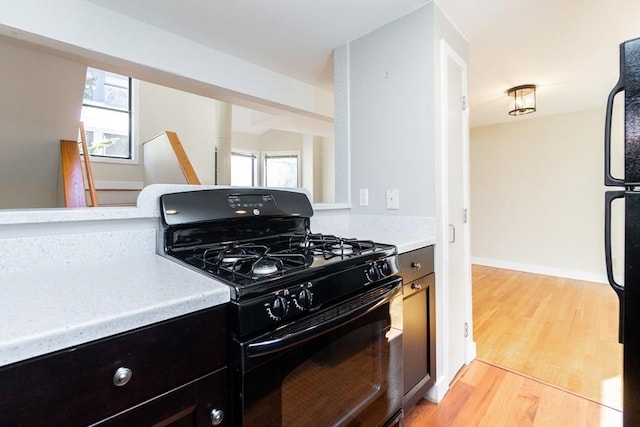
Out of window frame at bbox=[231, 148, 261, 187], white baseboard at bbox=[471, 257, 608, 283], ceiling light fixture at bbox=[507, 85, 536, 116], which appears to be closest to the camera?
ceiling light fixture at bbox=[507, 85, 536, 116]

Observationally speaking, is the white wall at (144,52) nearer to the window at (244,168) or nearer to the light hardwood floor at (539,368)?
the light hardwood floor at (539,368)

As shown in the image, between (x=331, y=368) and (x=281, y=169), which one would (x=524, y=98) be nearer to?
(x=331, y=368)

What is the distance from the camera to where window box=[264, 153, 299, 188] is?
7.09 m

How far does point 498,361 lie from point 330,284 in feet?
5.80

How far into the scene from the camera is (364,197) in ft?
6.47

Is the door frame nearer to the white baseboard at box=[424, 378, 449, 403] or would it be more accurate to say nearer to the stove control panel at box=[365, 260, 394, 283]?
the white baseboard at box=[424, 378, 449, 403]

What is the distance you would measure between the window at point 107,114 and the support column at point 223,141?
128 centimetres

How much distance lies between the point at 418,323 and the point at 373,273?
582 mm

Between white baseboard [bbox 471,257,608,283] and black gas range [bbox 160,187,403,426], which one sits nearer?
black gas range [bbox 160,187,403,426]

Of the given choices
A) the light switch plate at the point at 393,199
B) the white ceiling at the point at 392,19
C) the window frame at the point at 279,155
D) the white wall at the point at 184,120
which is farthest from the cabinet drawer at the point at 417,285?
the window frame at the point at 279,155

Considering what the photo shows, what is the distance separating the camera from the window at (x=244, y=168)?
7184mm

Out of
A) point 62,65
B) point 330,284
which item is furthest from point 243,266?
point 62,65

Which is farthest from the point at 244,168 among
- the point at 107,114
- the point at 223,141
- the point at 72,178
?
the point at 72,178

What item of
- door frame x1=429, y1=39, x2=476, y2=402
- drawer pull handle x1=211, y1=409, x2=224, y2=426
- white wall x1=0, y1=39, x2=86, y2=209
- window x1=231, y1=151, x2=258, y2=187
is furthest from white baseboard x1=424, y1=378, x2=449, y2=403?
window x1=231, y1=151, x2=258, y2=187
